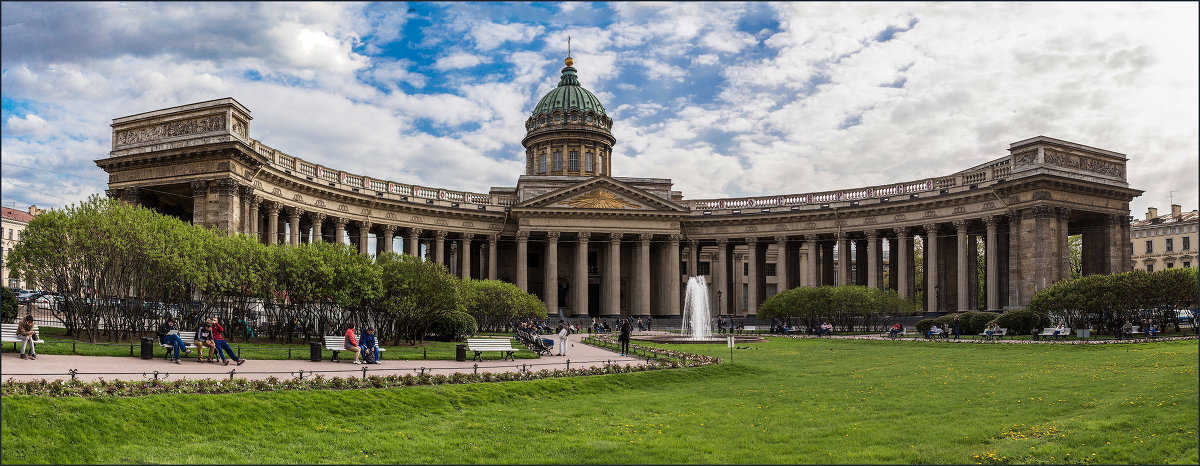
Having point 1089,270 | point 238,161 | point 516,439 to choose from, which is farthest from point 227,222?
point 1089,270

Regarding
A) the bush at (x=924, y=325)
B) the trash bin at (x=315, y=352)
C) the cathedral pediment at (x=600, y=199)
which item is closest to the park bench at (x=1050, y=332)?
the bush at (x=924, y=325)

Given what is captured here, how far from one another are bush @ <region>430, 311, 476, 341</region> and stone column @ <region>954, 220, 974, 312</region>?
3807 centimetres

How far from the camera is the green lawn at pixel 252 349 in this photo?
24.6 metres

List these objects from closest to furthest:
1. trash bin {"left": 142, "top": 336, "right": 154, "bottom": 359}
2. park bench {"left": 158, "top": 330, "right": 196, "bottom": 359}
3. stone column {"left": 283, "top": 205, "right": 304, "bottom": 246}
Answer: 1. trash bin {"left": 142, "top": 336, "right": 154, "bottom": 359}
2. park bench {"left": 158, "top": 330, "right": 196, "bottom": 359}
3. stone column {"left": 283, "top": 205, "right": 304, "bottom": 246}

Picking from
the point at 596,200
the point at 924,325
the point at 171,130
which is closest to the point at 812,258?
the point at 596,200

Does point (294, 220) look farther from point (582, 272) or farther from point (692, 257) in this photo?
point (692, 257)

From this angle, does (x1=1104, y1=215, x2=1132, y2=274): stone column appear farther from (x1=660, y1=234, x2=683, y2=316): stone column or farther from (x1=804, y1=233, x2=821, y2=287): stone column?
(x1=660, y1=234, x2=683, y2=316): stone column

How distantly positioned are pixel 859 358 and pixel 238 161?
33.3 meters

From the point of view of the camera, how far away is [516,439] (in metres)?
15.8

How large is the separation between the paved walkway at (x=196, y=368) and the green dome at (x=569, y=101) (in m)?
57.8

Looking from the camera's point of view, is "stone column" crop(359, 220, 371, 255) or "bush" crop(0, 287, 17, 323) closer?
"bush" crop(0, 287, 17, 323)

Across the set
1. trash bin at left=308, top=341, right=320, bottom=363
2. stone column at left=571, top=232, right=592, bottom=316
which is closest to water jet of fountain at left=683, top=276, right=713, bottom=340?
stone column at left=571, top=232, right=592, bottom=316

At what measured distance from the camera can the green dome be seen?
83875 mm

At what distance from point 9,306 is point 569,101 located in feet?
190
